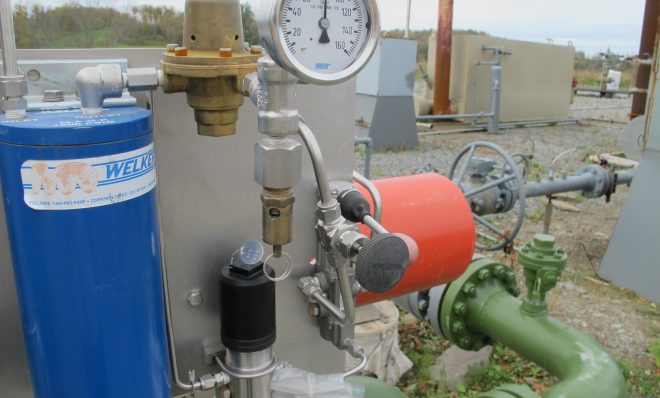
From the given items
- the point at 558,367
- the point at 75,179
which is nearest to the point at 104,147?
the point at 75,179

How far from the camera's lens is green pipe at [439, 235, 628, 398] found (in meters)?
1.39

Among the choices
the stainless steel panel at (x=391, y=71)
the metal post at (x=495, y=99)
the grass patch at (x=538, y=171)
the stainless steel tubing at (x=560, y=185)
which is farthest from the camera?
the metal post at (x=495, y=99)

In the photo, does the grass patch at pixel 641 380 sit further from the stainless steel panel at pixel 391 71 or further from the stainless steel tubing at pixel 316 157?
the stainless steel panel at pixel 391 71

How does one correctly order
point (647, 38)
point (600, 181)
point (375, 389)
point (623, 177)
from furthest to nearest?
point (647, 38) → point (623, 177) → point (600, 181) → point (375, 389)

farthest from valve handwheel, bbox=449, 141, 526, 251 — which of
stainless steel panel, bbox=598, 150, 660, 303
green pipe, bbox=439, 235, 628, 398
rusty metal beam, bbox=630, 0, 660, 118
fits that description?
rusty metal beam, bbox=630, 0, 660, 118

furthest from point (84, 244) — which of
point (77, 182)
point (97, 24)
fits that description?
point (97, 24)

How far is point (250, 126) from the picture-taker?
927 mm

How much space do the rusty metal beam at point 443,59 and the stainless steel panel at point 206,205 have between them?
6.28m

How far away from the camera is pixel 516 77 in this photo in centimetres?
780

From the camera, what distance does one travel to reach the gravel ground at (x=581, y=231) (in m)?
2.53

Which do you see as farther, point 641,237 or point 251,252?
point 641,237

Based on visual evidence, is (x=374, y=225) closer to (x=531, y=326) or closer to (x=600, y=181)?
(x=531, y=326)

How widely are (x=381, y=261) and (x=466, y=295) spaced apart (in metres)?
1.07

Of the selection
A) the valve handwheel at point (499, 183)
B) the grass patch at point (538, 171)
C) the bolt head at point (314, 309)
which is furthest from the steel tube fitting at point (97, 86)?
the grass patch at point (538, 171)
